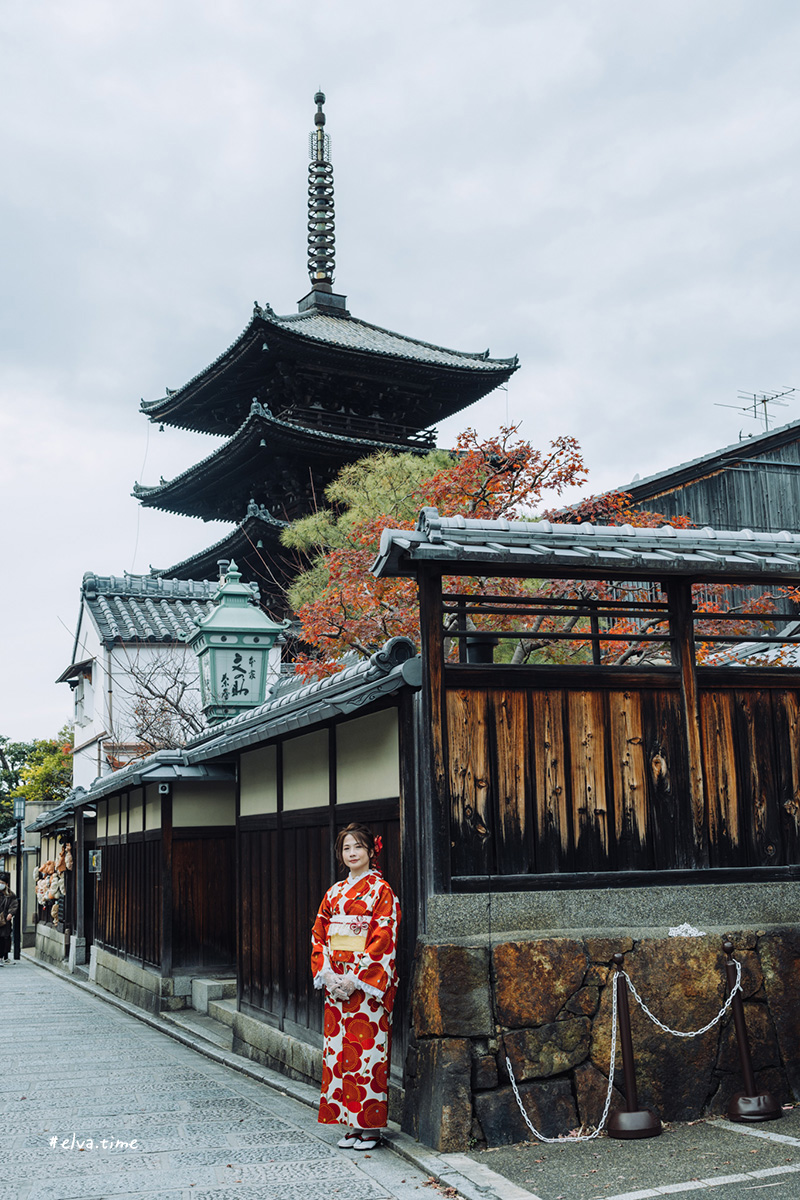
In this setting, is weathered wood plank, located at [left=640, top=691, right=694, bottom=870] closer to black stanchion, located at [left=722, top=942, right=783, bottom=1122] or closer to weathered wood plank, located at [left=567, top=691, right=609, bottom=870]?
weathered wood plank, located at [left=567, top=691, right=609, bottom=870]

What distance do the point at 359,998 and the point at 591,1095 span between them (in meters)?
1.52

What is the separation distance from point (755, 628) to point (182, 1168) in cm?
1892

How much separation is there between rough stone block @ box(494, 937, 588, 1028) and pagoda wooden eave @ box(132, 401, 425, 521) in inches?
860

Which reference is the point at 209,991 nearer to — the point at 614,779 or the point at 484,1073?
the point at 484,1073

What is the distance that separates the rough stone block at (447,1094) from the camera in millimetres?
6418

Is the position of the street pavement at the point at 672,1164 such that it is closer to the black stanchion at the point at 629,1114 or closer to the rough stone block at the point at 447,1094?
the black stanchion at the point at 629,1114

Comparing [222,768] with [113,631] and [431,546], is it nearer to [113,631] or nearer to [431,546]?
[431,546]

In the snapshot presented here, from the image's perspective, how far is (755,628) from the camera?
23109mm

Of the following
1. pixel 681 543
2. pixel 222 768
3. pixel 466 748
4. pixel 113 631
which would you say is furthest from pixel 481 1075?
pixel 113 631

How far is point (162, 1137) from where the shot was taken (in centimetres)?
730

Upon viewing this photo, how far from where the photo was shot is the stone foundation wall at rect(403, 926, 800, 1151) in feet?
21.4

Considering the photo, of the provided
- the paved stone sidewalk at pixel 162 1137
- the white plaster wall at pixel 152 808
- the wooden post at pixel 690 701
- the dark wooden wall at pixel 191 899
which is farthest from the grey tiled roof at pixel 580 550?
the white plaster wall at pixel 152 808

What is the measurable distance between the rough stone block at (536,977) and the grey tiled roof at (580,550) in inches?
92.5

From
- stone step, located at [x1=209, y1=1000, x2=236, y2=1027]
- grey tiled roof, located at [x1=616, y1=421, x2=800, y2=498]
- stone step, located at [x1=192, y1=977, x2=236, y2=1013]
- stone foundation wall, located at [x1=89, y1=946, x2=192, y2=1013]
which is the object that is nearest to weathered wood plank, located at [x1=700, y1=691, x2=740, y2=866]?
stone step, located at [x1=209, y1=1000, x2=236, y2=1027]
